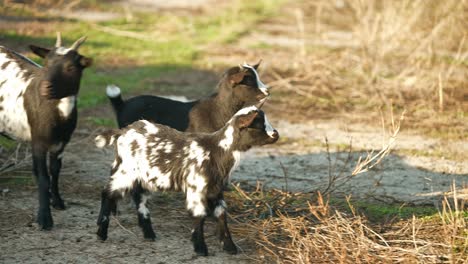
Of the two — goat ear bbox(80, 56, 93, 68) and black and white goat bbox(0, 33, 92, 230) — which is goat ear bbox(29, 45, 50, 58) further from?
goat ear bbox(80, 56, 93, 68)

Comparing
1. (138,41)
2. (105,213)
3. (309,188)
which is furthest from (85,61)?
(138,41)

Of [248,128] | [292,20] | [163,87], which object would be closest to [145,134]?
[248,128]

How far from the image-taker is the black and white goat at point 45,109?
7199 millimetres

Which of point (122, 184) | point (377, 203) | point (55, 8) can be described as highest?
point (55, 8)

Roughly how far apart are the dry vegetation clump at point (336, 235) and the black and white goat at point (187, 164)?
457mm

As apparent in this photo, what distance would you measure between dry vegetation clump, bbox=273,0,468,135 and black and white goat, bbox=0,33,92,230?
17.7ft

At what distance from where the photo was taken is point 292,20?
67.5 feet

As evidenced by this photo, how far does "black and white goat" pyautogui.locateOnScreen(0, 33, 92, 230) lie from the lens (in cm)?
720

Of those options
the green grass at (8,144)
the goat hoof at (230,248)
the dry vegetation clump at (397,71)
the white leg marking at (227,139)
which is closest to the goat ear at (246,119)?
the white leg marking at (227,139)

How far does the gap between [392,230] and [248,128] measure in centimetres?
162

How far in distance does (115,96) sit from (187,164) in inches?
67.5

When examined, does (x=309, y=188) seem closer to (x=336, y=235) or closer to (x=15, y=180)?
(x=336, y=235)

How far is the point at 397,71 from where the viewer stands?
1395 centimetres

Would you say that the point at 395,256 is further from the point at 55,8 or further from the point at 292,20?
the point at 292,20
